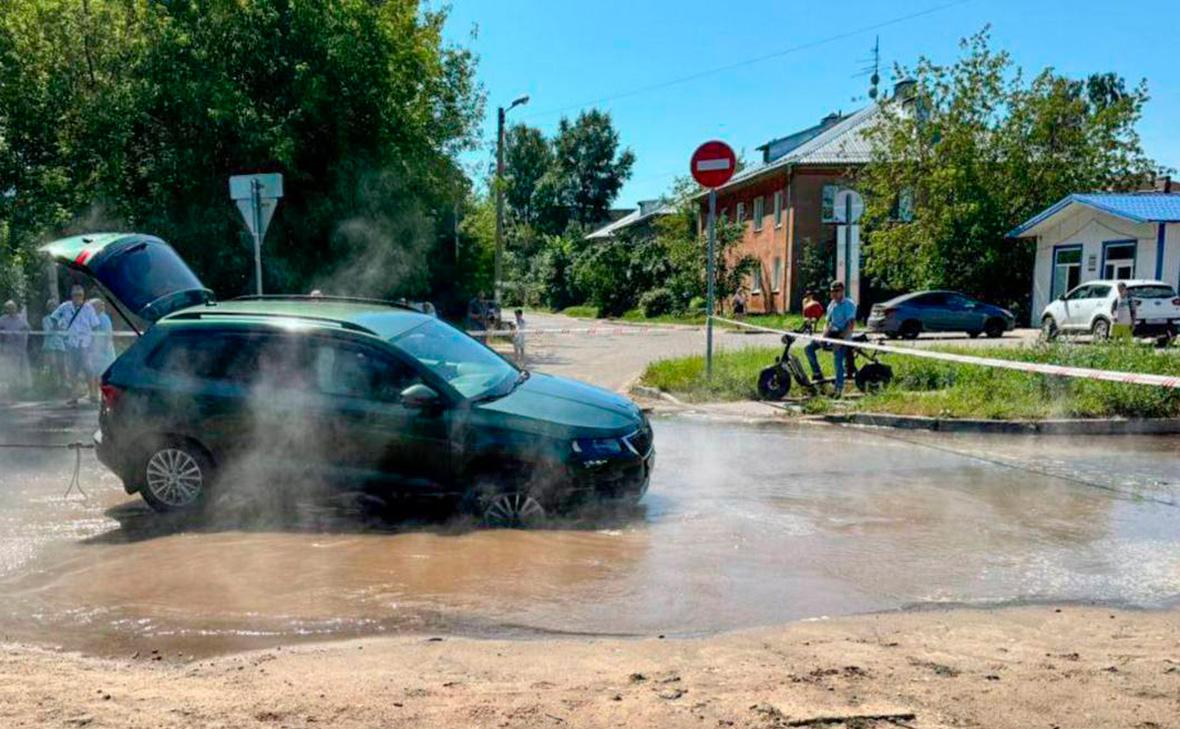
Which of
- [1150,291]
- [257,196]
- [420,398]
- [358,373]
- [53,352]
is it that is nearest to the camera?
[420,398]

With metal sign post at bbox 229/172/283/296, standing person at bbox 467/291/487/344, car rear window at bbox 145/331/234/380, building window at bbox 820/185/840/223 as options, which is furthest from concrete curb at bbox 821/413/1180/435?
building window at bbox 820/185/840/223

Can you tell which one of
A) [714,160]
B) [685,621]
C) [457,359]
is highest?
[714,160]

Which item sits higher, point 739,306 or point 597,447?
point 739,306

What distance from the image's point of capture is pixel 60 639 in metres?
4.61

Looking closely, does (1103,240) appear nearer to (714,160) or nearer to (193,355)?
(714,160)

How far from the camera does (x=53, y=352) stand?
1455cm

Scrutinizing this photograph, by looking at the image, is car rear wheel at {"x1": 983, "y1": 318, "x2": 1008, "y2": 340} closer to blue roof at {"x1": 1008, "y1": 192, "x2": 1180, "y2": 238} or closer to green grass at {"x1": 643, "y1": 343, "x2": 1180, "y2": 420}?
blue roof at {"x1": 1008, "y1": 192, "x2": 1180, "y2": 238}

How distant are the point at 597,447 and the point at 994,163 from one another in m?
30.7

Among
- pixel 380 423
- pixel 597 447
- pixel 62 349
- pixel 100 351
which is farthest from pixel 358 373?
pixel 62 349

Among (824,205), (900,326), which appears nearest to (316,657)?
(900,326)

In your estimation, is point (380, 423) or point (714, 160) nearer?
point (380, 423)

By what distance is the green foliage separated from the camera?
17656 millimetres

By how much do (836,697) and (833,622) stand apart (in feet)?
3.24

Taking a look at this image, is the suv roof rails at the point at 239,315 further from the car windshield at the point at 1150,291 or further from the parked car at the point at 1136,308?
the car windshield at the point at 1150,291
